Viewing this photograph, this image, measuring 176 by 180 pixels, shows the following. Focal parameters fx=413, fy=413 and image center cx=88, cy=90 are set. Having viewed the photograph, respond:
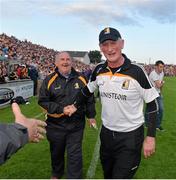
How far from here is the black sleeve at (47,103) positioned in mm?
6461

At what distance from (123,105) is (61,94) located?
5.81ft

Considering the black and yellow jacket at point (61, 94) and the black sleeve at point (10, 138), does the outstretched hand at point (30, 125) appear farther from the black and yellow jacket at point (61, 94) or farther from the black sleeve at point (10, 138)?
the black and yellow jacket at point (61, 94)

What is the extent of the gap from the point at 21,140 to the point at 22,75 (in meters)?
20.2

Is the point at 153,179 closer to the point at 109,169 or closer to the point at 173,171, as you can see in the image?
the point at 173,171

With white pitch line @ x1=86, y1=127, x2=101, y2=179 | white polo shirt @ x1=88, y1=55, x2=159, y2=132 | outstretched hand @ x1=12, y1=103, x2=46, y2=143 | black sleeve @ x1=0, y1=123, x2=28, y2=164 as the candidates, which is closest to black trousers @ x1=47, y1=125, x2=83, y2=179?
white pitch line @ x1=86, y1=127, x2=101, y2=179

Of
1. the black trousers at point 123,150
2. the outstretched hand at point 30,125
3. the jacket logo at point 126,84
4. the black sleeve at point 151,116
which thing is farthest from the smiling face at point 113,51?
the outstretched hand at point 30,125

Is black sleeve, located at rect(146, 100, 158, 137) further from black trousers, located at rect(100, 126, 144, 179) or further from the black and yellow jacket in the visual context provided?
the black and yellow jacket

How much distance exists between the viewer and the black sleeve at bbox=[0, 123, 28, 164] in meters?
2.17

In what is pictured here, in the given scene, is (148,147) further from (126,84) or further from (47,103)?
(47,103)

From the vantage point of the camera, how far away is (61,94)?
658 centimetres

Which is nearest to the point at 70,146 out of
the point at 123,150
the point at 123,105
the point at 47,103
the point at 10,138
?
the point at 47,103

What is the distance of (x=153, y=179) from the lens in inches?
287

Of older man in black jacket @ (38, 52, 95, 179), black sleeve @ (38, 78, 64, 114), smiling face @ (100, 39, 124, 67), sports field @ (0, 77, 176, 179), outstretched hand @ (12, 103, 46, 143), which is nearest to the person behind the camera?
outstretched hand @ (12, 103, 46, 143)

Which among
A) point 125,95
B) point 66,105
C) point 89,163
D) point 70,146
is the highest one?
point 125,95
